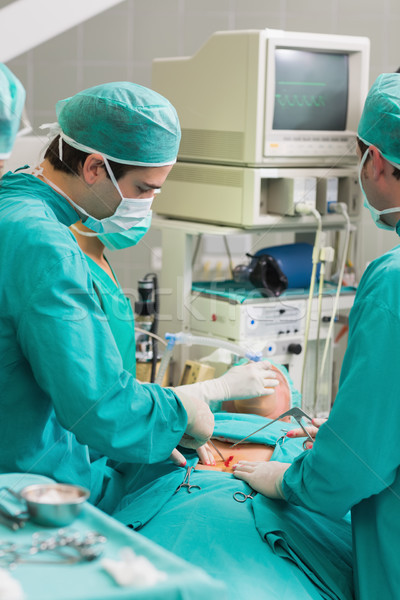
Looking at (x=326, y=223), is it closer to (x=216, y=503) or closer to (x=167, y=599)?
(x=216, y=503)

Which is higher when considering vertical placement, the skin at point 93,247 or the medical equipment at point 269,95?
the medical equipment at point 269,95

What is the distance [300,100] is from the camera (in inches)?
108

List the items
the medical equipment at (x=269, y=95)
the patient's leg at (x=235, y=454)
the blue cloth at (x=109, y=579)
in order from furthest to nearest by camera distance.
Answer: the medical equipment at (x=269, y=95)
the patient's leg at (x=235, y=454)
the blue cloth at (x=109, y=579)

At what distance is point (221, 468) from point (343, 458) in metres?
0.56

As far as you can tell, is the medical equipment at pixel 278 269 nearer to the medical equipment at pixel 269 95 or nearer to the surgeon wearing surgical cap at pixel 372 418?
the medical equipment at pixel 269 95

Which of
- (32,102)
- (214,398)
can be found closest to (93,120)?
(214,398)

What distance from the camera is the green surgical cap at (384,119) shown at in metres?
1.53

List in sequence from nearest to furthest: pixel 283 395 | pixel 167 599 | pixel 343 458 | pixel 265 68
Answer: pixel 167 599
pixel 343 458
pixel 283 395
pixel 265 68

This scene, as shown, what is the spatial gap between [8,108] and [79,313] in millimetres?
608

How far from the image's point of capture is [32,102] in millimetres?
3838

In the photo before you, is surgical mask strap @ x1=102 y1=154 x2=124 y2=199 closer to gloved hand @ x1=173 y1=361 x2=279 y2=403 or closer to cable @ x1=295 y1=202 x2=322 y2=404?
gloved hand @ x1=173 y1=361 x2=279 y2=403

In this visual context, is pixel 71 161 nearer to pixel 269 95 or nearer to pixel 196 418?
pixel 196 418

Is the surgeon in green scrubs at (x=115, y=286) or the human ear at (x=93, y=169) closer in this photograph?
the human ear at (x=93, y=169)

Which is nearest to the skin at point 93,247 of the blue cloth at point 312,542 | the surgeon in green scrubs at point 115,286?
the surgeon in green scrubs at point 115,286
